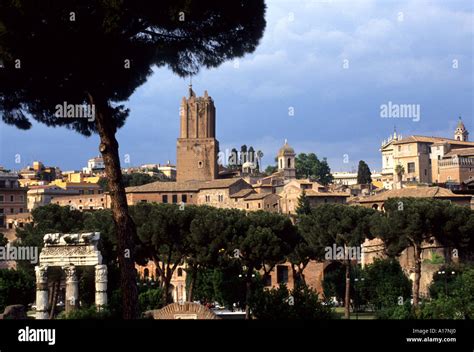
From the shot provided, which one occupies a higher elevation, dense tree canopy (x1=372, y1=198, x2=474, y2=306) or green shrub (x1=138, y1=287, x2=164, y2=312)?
dense tree canopy (x1=372, y1=198, x2=474, y2=306)

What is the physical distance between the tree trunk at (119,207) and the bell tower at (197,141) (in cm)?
6917

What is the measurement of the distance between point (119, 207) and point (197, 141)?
7302 centimetres

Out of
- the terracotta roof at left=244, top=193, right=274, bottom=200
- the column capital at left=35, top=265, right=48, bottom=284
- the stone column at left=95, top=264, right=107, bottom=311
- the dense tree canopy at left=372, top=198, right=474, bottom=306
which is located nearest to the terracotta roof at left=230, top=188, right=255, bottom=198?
the terracotta roof at left=244, top=193, right=274, bottom=200

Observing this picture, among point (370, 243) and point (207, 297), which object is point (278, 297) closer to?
point (207, 297)

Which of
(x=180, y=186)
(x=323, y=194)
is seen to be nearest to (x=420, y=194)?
(x=323, y=194)

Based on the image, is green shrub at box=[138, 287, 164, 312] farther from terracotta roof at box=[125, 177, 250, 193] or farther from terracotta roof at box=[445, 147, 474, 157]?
terracotta roof at box=[445, 147, 474, 157]

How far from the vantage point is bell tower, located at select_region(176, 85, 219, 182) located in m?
83.2

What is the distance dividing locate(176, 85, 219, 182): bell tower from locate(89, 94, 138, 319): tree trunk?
6917 centimetres

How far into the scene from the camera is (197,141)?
85625 mm

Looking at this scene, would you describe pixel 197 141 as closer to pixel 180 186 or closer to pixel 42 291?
pixel 180 186

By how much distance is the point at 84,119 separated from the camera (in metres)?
14.0

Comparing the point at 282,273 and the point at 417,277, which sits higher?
the point at 417,277

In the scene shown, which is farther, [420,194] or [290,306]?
[420,194]

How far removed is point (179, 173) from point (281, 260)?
5113 centimetres
